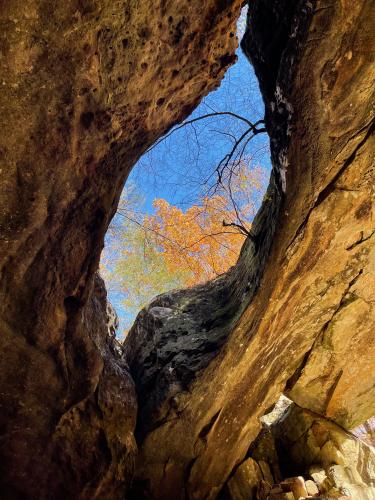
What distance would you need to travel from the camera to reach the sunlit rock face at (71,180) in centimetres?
295

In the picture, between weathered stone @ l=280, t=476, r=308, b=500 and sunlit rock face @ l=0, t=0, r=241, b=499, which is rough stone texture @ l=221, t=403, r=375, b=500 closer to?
weathered stone @ l=280, t=476, r=308, b=500

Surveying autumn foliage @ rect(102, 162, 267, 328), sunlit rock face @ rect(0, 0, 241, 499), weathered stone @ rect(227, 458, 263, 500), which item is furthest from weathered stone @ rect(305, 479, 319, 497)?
autumn foliage @ rect(102, 162, 267, 328)

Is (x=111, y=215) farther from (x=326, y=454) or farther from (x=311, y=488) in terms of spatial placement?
(x=326, y=454)

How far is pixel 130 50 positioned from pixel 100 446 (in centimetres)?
441

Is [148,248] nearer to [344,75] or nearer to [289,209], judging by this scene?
[289,209]

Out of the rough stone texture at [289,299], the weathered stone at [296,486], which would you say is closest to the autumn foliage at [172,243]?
the rough stone texture at [289,299]

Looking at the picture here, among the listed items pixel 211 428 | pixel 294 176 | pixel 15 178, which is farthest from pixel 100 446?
pixel 294 176

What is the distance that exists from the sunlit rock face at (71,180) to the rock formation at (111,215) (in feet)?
0.05

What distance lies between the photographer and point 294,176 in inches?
163

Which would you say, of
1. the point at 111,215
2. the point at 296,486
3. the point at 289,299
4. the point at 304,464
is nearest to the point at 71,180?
the point at 111,215

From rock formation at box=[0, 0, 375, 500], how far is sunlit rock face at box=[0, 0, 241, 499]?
1 centimetres

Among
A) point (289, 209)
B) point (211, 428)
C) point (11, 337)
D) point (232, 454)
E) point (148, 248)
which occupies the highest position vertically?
point (148, 248)

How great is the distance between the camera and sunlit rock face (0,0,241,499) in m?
2.95

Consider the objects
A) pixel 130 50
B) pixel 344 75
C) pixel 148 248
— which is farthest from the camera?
pixel 148 248
